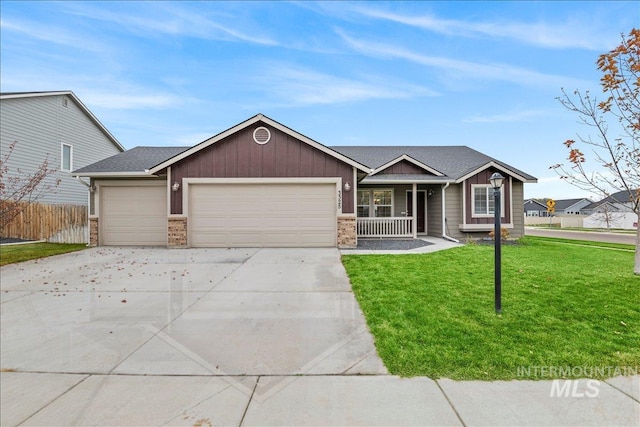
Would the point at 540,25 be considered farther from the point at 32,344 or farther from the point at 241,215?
the point at 32,344

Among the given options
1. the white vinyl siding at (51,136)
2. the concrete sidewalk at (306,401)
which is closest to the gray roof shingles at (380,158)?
the white vinyl siding at (51,136)

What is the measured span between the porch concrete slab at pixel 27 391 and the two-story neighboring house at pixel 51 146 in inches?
551

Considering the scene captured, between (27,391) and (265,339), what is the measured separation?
84.0 inches

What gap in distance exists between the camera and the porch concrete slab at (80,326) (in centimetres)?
305

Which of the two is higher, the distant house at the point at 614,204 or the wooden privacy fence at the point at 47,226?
the distant house at the point at 614,204

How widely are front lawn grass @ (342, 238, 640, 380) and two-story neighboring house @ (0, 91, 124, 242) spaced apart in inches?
601

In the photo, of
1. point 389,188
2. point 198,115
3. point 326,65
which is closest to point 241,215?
point 389,188

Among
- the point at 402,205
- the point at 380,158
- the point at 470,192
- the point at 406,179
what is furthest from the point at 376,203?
the point at 470,192

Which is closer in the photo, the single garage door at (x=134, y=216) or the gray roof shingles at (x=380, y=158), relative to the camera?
the single garage door at (x=134, y=216)

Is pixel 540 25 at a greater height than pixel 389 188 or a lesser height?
greater

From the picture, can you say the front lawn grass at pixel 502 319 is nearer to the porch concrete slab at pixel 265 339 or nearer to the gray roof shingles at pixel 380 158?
the porch concrete slab at pixel 265 339

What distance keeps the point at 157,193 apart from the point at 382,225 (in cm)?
970

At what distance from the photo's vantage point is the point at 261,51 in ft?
53.1

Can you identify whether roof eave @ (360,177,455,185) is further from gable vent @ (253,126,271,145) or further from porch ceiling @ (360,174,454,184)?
gable vent @ (253,126,271,145)
